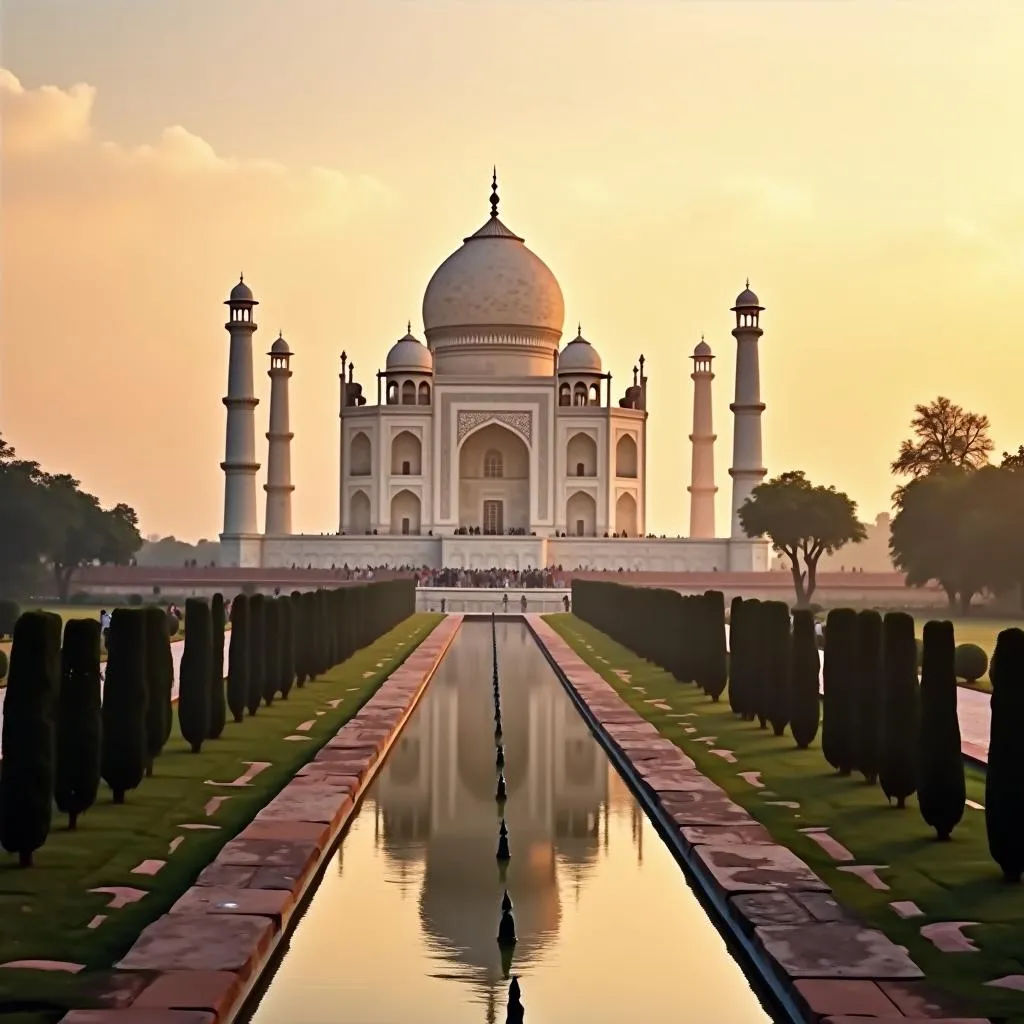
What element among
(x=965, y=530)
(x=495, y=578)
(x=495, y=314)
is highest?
(x=495, y=314)

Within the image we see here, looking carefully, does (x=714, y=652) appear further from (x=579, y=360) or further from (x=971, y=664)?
(x=579, y=360)

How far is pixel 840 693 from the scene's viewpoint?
323 inches

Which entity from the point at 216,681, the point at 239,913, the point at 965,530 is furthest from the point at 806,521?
the point at 239,913

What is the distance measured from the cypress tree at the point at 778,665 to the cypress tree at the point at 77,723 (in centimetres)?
489

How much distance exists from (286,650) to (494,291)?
1389 inches

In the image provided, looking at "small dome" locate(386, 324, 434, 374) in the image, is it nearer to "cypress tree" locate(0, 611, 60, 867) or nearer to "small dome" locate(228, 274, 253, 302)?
"small dome" locate(228, 274, 253, 302)

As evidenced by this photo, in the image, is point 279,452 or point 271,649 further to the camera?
point 279,452

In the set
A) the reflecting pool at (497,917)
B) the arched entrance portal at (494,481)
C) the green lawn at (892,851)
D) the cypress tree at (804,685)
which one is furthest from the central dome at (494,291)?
the reflecting pool at (497,917)

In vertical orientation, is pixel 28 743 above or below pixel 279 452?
below

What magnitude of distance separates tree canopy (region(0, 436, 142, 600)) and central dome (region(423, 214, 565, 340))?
13.0m

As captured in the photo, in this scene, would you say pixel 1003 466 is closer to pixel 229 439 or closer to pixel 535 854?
pixel 229 439

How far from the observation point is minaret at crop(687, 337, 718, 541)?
46469 mm

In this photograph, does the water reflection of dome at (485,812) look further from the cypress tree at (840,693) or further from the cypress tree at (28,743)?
the cypress tree at (28,743)

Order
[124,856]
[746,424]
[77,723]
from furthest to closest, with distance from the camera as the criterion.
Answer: [746,424] < [77,723] < [124,856]
